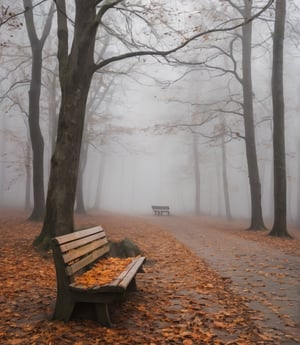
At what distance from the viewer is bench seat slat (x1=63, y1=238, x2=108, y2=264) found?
13.5 feet

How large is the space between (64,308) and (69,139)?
4610 mm

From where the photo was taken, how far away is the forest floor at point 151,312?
3715 mm

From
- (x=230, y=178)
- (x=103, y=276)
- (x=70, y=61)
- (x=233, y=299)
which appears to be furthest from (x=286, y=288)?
(x=230, y=178)

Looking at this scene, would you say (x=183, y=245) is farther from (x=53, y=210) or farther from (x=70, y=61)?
(x=70, y=61)

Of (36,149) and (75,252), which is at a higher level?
(36,149)

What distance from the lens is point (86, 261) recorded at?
4.78 metres

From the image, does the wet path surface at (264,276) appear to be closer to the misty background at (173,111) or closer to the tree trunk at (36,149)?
the misty background at (173,111)

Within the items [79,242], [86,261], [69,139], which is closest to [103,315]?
[86,261]

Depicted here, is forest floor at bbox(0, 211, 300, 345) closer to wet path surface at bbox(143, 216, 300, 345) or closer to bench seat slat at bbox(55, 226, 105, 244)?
wet path surface at bbox(143, 216, 300, 345)

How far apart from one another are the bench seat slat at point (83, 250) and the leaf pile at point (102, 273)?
0.84 feet

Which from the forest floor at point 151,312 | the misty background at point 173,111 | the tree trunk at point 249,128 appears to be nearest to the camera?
the forest floor at point 151,312

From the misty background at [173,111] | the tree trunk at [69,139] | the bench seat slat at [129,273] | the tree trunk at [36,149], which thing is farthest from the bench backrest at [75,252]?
the tree trunk at [36,149]

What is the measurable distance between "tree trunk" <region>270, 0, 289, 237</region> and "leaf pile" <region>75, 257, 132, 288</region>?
878cm

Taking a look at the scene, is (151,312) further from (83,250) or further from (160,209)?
(160,209)
